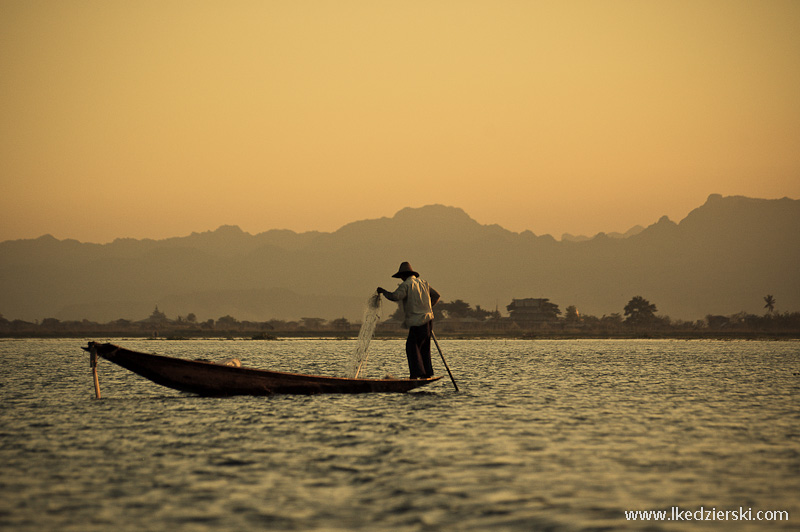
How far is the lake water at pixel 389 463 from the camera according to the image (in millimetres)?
10531

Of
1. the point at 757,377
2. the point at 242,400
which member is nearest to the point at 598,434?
the point at 242,400

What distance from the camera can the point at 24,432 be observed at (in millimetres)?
18016

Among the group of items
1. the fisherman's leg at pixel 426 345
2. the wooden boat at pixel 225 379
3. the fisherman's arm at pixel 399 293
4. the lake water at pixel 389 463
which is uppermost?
the fisherman's arm at pixel 399 293

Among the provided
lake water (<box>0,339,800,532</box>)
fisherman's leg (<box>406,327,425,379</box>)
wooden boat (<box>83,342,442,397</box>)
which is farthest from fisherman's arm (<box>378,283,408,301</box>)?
lake water (<box>0,339,800,532</box>)

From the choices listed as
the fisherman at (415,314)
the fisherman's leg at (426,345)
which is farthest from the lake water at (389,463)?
the fisherman at (415,314)

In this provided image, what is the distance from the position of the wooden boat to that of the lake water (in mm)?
393

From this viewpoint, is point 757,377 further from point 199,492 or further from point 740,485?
point 199,492

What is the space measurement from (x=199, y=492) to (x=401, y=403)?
1167 cm

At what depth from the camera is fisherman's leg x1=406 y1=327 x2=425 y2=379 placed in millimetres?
23938

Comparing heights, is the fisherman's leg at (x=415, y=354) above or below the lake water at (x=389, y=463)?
above

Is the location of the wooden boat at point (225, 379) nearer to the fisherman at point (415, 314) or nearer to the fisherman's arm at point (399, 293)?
the fisherman at point (415, 314)

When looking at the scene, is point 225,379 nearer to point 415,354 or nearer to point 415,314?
point 415,354

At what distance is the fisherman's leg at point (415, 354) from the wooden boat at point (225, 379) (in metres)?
0.31

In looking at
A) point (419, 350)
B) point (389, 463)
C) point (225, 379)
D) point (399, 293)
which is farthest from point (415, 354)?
point (389, 463)
